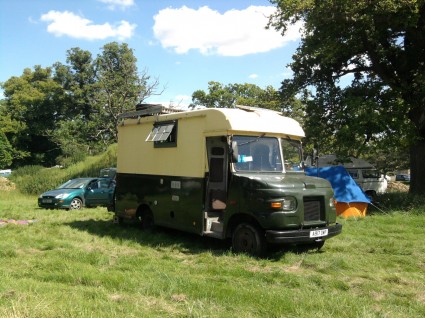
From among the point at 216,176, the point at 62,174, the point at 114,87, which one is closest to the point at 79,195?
the point at 216,176

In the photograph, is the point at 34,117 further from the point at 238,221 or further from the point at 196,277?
the point at 196,277

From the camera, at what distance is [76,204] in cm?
1866

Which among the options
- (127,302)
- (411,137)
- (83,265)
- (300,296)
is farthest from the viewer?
(411,137)

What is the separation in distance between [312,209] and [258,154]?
1.53m

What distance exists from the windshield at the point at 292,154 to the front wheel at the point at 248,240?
158cm

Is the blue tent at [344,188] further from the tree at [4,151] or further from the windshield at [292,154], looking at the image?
the tree at [4,151]

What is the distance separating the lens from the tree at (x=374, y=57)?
15156mm

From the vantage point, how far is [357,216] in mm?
14305

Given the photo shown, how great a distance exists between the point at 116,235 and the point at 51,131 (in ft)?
147

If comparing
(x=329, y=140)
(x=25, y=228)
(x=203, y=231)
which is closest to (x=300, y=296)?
(x=203, y=231)

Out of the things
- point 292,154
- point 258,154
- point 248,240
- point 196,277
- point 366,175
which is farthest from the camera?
point 366,175

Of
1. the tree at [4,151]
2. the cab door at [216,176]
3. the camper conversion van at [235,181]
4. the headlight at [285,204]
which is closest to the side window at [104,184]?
the camper conversion van at [235,181]

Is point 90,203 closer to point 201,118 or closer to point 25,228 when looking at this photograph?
point 25,228

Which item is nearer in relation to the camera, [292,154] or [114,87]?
[292,154]
